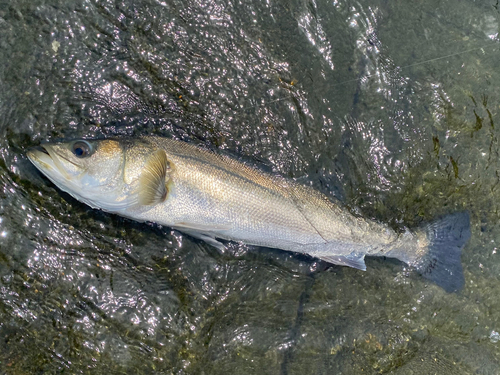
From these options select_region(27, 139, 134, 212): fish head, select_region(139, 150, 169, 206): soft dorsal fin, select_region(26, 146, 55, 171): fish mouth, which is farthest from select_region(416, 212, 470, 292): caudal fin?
select_region(26, 146, 55, 171): fish mouth

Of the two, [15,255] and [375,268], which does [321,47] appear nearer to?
[375,268]

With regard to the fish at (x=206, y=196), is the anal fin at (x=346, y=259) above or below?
below

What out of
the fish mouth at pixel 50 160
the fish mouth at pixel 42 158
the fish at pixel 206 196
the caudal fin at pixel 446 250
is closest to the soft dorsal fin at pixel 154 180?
the fish at pixel 206 196

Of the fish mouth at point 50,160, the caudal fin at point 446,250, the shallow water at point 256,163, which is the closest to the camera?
the fish mouth at point 50,160

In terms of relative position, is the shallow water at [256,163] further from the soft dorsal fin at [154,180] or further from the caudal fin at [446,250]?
the soft dorsal fin at [154,180]

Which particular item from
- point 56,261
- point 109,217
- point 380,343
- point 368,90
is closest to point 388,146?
point 368,90

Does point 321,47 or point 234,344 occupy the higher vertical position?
point 321,47

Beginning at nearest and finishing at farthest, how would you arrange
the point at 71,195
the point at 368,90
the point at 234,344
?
the point at 71,195
the point at 234,344
the point at 368,90

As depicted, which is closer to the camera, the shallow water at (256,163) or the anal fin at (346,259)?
the shallow water at (256,163)
